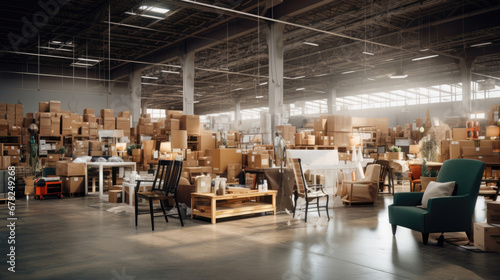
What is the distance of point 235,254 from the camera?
4137 millimetres

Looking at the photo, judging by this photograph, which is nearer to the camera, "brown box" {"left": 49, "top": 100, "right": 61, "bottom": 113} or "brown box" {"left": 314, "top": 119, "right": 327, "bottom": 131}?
"brown box" {"left": 314, "top": 119, "right": 327, "bottom": 131}

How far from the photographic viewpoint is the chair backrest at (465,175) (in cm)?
455

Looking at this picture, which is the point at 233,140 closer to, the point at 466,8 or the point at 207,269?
the point at 466,8

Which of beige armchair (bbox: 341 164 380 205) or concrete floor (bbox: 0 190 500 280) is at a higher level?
beige armchair (bbox: 341 164 380 205)

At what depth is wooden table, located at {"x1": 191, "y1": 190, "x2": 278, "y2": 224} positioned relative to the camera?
6004 mm

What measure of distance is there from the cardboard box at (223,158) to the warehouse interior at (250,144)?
32mm

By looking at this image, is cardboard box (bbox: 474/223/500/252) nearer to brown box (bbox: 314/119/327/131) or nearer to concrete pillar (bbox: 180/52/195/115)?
brown box (bbox: 314/119/327/131)

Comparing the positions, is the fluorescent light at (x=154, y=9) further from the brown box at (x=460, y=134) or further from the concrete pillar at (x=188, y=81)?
the brown box at (x=460, y=134)

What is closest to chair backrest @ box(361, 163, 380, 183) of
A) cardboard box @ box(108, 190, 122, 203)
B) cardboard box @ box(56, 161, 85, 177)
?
cardboard box @ box(108, 190, 122, 203)

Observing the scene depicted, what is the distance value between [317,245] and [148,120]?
14.2 meters

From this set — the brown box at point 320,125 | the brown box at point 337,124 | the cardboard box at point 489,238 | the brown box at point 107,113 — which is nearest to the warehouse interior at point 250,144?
the cardboard box at point 489,238

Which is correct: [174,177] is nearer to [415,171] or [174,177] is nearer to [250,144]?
[415,171]

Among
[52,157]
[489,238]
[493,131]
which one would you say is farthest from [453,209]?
[52,157]

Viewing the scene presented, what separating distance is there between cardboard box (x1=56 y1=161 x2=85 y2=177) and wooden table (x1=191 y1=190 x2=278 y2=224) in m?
4.29
